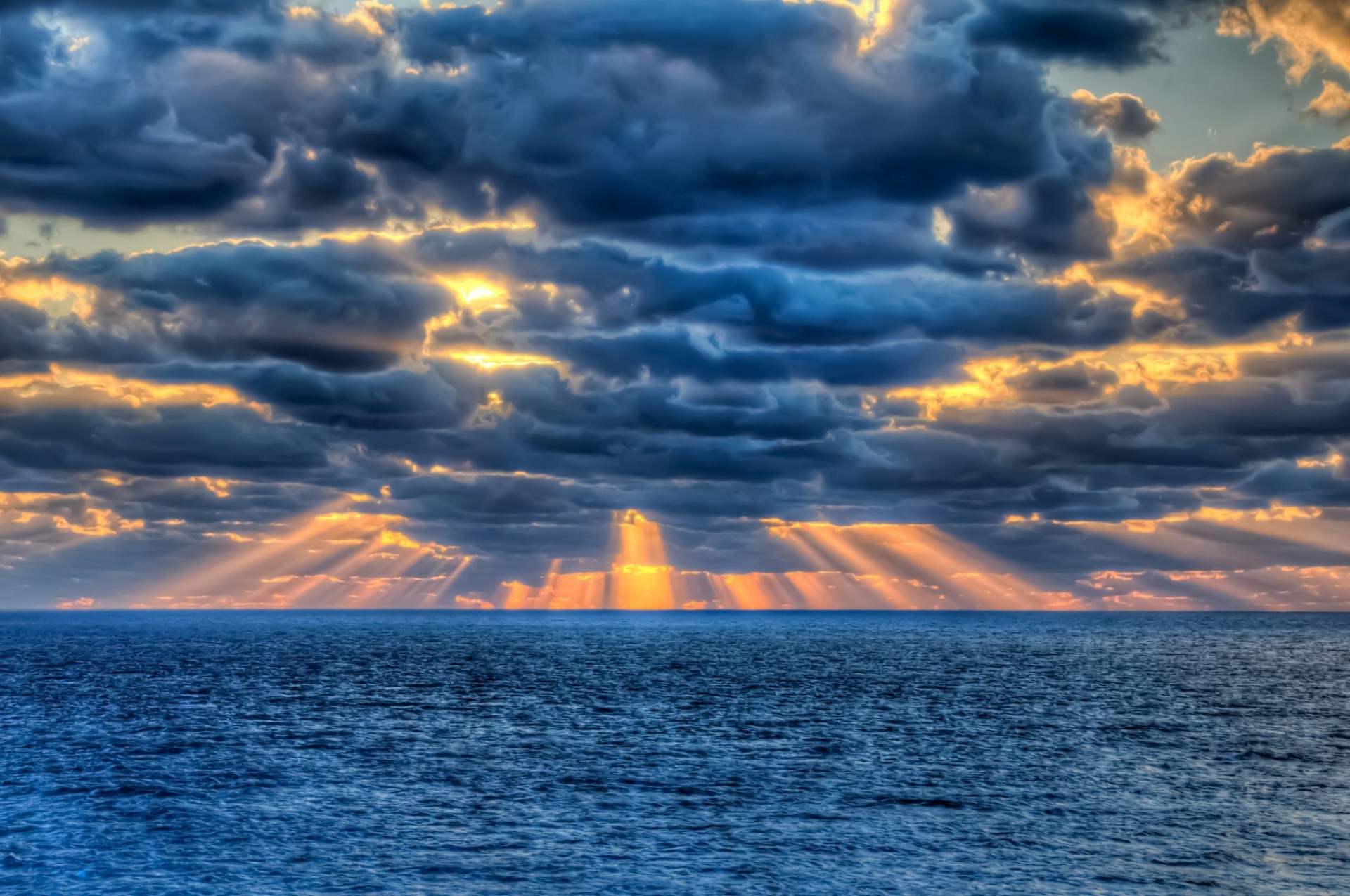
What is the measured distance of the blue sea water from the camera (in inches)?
1582

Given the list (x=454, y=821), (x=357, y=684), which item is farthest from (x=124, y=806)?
(x=357, y=684)

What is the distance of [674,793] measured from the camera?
54.2 m

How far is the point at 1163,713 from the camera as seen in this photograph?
8888 centimetres

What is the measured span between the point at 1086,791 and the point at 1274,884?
16657 mm

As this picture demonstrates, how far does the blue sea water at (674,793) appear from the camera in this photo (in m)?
40.2

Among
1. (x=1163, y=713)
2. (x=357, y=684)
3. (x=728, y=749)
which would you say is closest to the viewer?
(x=728, y=749)

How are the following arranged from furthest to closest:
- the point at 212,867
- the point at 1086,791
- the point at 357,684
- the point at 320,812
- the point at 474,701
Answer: the point at 357,684
the point at 474,701
the point at 1086,791
the point at 320,812
the point at 212,867

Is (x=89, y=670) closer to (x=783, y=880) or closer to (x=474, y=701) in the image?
(x=474, y=701)

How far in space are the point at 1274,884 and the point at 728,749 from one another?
35.5 meters

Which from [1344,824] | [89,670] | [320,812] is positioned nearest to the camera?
[1344,824]

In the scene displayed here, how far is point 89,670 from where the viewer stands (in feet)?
490

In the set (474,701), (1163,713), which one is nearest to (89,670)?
(474,701)

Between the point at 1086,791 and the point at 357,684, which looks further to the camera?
the point at 357,684

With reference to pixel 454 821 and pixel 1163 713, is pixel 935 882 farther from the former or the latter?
pixel 1163 713
